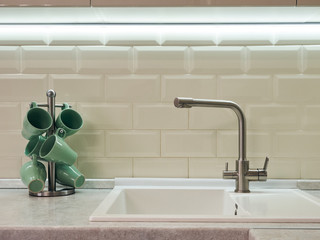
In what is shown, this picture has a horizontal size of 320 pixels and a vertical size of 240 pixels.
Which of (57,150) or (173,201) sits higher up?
(57,150)

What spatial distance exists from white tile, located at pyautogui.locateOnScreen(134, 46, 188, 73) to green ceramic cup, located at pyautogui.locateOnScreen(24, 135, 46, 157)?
1.34ft

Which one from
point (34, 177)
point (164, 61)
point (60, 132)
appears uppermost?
point (164, 61)

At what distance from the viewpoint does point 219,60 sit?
4.93 ft

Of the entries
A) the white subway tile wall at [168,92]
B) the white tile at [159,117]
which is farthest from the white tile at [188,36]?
the white tile at [159,117]

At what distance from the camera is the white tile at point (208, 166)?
59.4 inches

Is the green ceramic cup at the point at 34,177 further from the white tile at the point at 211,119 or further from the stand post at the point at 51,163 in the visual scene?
the white tile at the point at 211,119

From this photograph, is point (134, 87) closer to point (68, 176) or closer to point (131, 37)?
point (131, 37)

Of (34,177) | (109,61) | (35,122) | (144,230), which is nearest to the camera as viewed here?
(144,230)

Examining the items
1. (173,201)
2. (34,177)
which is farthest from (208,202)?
(34,177)

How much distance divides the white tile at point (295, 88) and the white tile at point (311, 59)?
0.08ft

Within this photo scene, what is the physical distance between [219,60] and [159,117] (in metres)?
0.29

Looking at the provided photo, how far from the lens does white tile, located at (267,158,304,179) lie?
150cm

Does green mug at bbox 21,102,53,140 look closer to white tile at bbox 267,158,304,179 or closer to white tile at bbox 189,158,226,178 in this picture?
white tile at bbox 189,158,226,178

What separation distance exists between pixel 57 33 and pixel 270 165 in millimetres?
889
